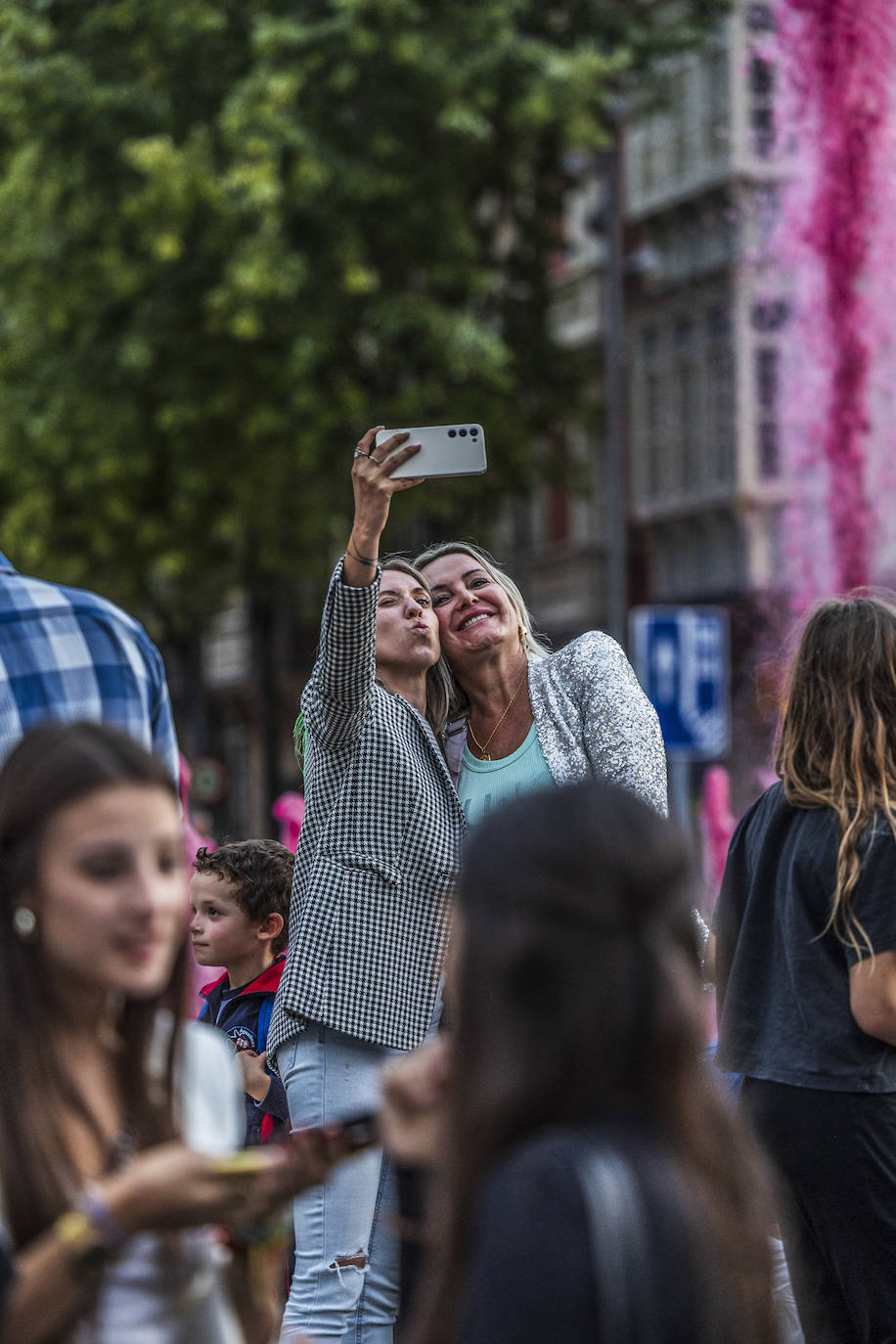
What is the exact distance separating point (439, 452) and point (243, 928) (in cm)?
182

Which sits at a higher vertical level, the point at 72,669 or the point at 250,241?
the point at 250,241

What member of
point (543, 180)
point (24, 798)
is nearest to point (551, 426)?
point (543, 180)

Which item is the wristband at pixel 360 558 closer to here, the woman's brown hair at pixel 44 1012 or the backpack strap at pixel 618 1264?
the woman's brown hair at pixel 44 1012

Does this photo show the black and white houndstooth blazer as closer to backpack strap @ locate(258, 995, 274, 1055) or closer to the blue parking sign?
backpack strap @ locate(258, 995, 274, 1055)

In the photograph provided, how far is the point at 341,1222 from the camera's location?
4406 mm

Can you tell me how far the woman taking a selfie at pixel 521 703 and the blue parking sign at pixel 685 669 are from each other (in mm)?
10135

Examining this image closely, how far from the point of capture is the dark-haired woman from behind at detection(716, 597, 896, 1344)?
390 cm

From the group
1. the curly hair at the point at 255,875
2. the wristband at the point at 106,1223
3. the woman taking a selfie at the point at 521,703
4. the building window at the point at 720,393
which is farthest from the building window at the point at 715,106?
the wristband at the point at 106,1223

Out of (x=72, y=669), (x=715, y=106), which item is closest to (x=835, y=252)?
(x=715, y=106)

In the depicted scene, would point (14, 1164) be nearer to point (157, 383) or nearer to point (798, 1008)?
point (798, 1008)

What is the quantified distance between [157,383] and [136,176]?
6.28ft

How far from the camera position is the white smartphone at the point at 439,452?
13.8 feet

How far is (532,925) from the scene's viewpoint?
191 cm

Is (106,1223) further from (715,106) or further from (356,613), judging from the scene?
(715,106)
